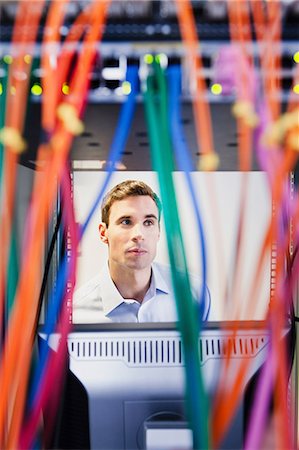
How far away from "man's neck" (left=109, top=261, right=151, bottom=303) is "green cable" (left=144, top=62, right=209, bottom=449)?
0.52 meters

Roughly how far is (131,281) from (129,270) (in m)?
0.03

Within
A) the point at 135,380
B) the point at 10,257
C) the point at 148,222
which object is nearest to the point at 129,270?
the point at 148,222

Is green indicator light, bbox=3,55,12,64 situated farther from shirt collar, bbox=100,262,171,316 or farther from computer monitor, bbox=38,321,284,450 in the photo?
shirt collar, bbox=100,262,171,316

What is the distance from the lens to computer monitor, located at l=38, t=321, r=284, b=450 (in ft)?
2.41

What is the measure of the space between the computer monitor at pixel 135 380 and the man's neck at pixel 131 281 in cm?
28

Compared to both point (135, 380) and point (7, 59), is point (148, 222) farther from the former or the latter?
point (7, 59)

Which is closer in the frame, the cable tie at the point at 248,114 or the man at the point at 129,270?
the cable tie at the point at 248,114

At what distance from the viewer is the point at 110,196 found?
3.22 ft

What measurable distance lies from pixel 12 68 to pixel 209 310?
25.6 inches

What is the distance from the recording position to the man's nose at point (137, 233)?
3.17ft

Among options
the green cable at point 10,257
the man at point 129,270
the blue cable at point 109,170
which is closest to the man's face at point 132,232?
the man at point 129,270

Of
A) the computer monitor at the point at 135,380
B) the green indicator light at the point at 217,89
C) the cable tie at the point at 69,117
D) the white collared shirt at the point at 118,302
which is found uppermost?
the green indicator light at the point at 217,89

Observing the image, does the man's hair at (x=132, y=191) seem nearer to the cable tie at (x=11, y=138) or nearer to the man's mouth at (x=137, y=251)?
the man's mouth at (x=137, y=251)

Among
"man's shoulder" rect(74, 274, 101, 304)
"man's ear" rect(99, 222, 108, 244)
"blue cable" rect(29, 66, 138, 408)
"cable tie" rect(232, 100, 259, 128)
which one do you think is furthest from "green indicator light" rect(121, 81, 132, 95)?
"man's shoulder" rect(74, 274, 101, 304)
